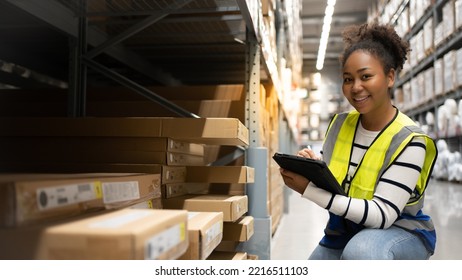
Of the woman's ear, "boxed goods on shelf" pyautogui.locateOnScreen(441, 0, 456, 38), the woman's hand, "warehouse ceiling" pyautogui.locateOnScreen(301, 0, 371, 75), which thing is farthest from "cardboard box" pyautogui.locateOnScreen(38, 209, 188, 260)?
"warehouse ceiling" pyautogui.locateOnScreen(301, 0, 371, 75)

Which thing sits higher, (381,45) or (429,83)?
(429,83)

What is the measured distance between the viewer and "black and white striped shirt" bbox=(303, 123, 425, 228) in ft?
4.61

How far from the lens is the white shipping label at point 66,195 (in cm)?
91

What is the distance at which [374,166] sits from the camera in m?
1.49

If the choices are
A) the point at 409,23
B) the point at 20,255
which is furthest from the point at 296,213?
the point at 409,23

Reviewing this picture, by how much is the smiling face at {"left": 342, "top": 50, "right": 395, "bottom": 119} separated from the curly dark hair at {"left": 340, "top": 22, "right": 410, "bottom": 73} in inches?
1.1

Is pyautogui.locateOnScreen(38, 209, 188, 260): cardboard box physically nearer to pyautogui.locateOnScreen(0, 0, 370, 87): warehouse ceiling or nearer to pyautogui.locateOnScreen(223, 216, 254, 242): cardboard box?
pyautogui.locateOnScreen(223, 216, 254, 242): cardboard box

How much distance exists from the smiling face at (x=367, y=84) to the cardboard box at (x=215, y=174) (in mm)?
742

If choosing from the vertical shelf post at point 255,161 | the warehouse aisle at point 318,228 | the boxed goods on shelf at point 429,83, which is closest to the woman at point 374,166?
the vertical shelf post at point 255,161

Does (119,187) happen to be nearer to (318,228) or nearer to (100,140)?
(100,140)

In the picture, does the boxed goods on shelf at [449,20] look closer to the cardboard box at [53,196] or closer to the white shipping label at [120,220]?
the cardboard box at [53,196]

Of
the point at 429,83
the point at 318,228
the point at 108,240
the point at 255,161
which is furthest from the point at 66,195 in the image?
the point at 429,83

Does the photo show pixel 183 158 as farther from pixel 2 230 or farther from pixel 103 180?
pixel 2 230

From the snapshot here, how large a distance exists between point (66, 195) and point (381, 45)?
3.93ft
